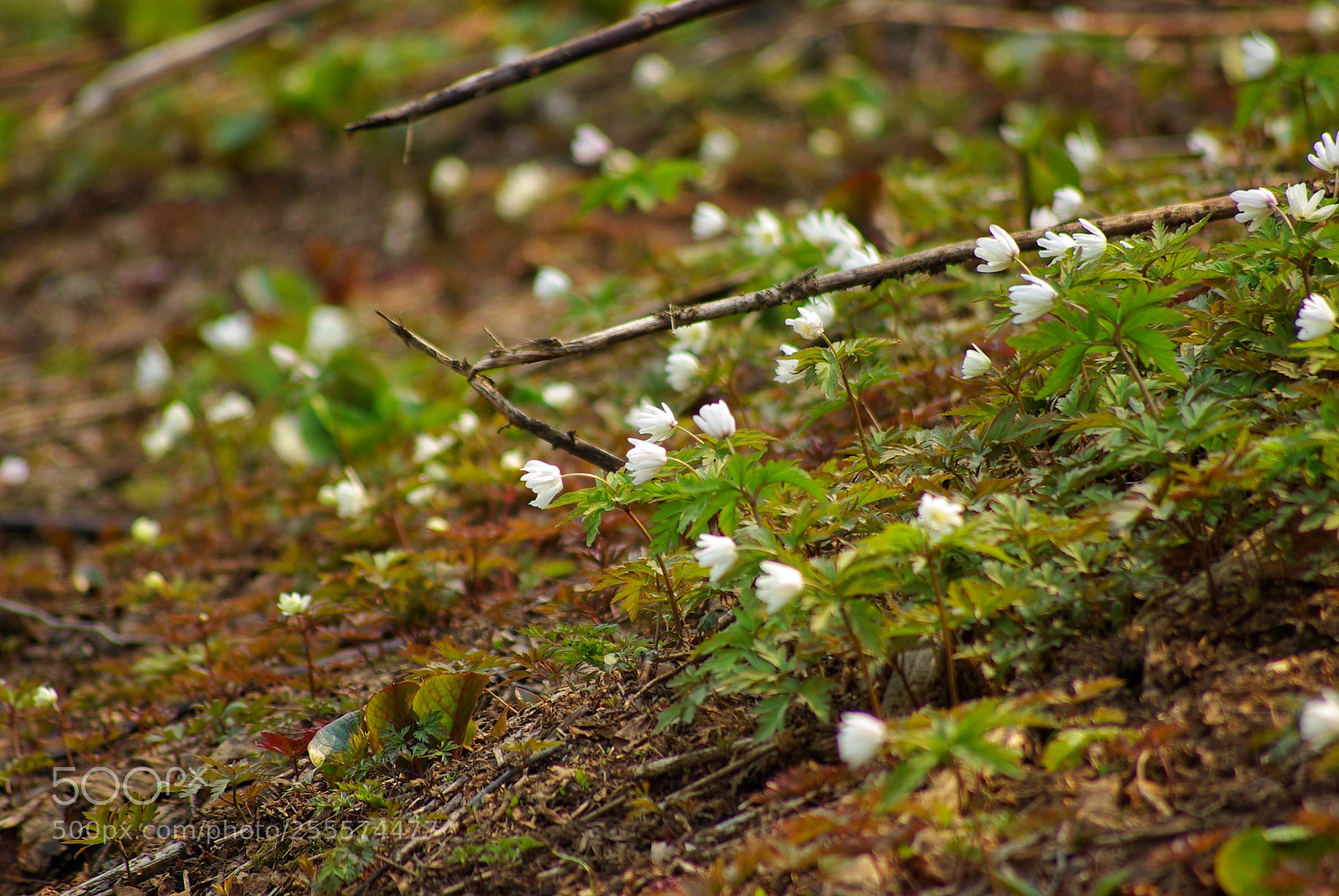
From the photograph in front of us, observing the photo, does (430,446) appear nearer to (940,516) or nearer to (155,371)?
(155,371)

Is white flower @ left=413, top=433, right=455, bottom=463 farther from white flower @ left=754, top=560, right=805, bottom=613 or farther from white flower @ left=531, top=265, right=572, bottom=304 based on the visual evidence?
white flower @ left=754, top=560, right=805, bottom=613

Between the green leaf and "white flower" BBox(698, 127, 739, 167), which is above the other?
A: "white flower" BBox(698, 127, 739, 167)

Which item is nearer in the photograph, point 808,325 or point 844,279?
point 808,325

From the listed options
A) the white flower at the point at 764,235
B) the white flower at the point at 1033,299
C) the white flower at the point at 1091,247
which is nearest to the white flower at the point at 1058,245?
the white flower at the point at 1091,247

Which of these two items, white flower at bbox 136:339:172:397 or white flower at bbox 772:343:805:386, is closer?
white flower at bbox 772:343:805:386

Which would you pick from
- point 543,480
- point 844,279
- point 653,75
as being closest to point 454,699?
point 543,480

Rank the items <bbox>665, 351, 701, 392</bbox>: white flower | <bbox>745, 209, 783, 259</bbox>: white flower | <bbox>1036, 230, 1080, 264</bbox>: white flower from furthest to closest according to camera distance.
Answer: <bbox>745, 209, 783, 259</bbox>: white flower < <bbox>665, 351, 701, 392</bbox>: white flower < <bbox>1036, 230, 1080, 264</bbox>: white flower

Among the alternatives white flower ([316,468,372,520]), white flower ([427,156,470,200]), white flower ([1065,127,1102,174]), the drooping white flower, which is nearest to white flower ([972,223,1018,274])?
white flower ([1065,127,1102,174])
